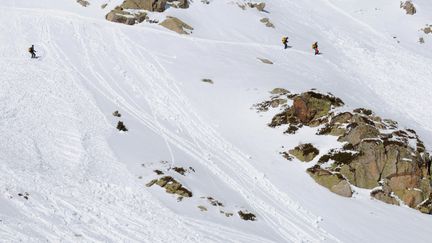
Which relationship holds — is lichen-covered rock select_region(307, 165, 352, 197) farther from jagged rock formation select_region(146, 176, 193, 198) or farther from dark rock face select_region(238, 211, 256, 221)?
jagged rock formation select_region(146, 176, 193, 198)

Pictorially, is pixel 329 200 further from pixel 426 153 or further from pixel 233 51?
pixel 233 51

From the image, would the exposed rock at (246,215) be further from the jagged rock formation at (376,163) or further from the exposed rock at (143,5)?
the exposed rock at (143,5)

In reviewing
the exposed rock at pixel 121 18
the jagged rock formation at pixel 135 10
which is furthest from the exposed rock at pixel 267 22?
the exposed rock at pixel 121 18

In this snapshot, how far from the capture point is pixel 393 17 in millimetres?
57438

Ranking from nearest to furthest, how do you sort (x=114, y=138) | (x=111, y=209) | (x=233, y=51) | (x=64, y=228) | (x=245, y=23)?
(x=64, y=228)
(x=111, y=209)
(x=114, y=138)
(x=233, y=51)
(x=245, y=23)

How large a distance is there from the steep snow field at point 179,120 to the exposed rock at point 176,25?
967 millimetres

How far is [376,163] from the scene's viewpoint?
24.9 metres

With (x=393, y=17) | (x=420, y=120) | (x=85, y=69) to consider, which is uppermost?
(x=393, y=17)

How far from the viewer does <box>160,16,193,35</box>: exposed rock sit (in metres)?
43.8

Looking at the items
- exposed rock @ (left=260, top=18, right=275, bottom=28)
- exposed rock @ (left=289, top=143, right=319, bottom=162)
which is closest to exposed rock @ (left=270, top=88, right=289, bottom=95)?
exposed rock @ (left=289, top=143, right=319, bottom=162)

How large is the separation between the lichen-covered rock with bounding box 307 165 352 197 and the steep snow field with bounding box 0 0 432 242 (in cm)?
38

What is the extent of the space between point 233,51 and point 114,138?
65.7ft

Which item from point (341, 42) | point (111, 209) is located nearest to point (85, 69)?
point (111, 209)

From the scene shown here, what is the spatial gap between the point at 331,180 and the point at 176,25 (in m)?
24.7
